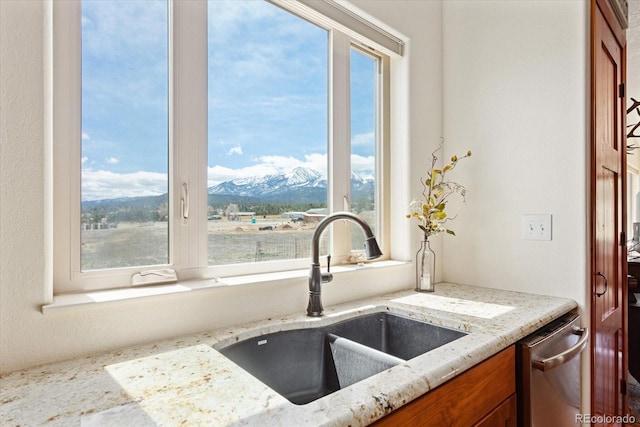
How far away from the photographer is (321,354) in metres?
1.21

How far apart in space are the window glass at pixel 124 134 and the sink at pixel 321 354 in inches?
16.5

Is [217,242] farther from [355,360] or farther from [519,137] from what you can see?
[519,137]

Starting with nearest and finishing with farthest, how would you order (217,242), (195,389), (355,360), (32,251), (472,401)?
(195,389) → (32,251) → (472,401) → (355,360) → (217,242)

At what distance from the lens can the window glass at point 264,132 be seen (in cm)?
132

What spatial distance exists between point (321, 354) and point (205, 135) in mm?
829

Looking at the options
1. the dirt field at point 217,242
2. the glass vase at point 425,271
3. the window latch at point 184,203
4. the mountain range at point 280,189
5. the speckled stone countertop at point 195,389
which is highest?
the mountain range at point 280,189

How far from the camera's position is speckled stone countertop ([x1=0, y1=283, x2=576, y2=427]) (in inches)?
25.0

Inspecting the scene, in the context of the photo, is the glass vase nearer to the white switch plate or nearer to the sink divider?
the white switch plate

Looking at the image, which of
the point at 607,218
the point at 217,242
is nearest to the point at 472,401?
the point at 217,242

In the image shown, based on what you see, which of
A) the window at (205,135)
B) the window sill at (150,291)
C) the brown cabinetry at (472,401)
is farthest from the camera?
the window at (205,135)

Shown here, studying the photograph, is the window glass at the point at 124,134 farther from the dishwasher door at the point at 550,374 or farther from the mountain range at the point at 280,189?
the dishwasher door at the point at 550,374

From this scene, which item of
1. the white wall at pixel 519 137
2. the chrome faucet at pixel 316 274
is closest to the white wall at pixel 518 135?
the white wall at pixel 519 137

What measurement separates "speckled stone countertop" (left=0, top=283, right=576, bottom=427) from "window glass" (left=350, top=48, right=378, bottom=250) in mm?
809

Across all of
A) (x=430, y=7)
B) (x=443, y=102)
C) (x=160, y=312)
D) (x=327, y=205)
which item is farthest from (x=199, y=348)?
(x=430, y=7)
